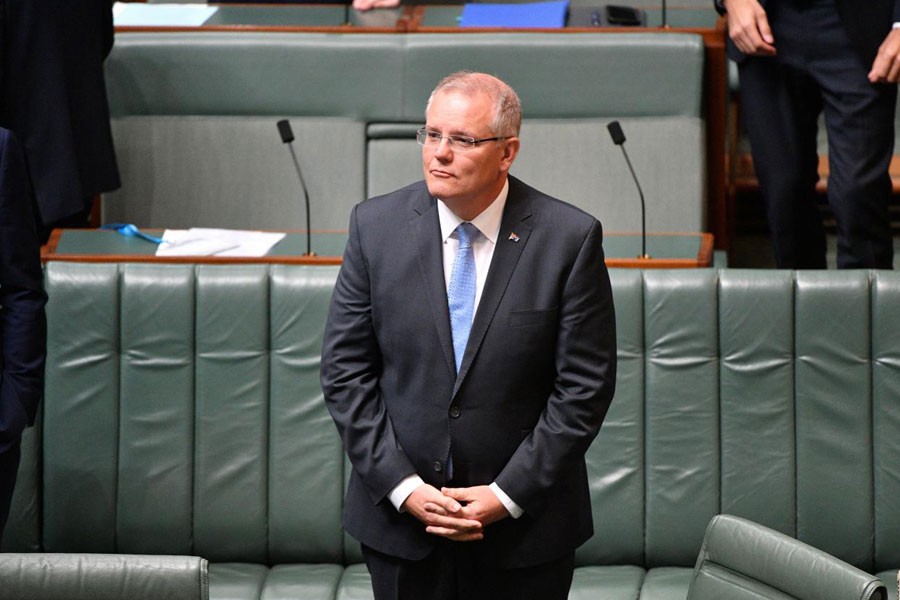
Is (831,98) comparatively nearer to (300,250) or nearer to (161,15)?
(300,250)

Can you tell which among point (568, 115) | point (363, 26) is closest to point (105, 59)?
point (363, 26)

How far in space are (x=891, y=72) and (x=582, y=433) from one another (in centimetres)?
131

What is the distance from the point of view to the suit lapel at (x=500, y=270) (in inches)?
71.0

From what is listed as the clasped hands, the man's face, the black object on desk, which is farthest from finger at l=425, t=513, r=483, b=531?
the black object on desk

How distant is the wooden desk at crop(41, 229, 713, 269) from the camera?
108 inches

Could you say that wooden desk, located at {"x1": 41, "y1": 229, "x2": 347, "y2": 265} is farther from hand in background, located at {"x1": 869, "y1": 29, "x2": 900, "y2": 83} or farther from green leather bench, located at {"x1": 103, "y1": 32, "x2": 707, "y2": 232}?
hand in background, located at {"x1": 869, "y1": 29, "x2": 900, "y2": 83}

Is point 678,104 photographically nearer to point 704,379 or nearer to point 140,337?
point 704,379

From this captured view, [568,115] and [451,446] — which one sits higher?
[568,115]

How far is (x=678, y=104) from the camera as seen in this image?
3.42m

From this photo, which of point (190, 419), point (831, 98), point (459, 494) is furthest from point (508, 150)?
point (831, 98)

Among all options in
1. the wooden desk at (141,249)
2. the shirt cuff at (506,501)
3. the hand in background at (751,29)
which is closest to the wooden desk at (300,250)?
the wooden desk at (141,249)

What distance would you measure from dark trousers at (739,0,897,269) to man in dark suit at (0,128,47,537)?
5.20 ft

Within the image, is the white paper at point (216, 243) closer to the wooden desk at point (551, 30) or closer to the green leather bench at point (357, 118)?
the green leather bench at point (357, 118)

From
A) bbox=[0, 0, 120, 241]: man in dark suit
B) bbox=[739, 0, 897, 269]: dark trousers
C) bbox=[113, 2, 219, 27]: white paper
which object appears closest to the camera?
bbox=[739, 0, 897, 269]: dark trousers
